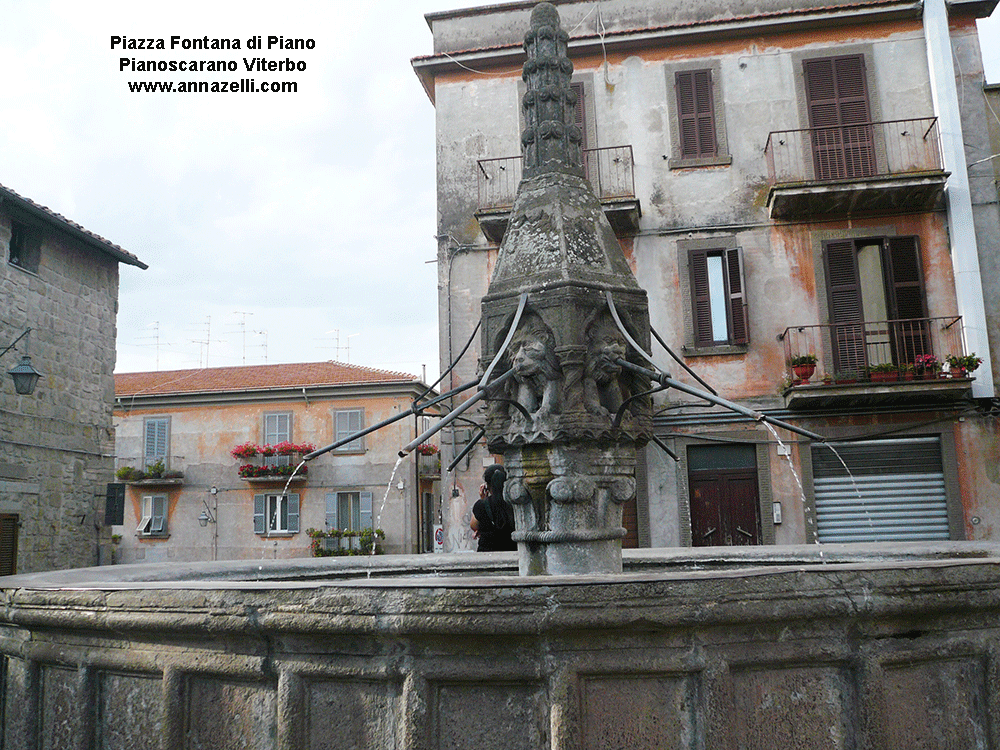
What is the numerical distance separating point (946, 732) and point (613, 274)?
9.67ft

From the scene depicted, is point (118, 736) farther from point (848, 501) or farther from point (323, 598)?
point (848, 501)

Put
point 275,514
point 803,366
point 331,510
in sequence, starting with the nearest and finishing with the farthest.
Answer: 1. point 803,366
2. point 331,510
3. point 275,514

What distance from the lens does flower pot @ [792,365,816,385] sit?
14555 mm

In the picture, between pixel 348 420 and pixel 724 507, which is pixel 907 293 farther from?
pixel 348 420

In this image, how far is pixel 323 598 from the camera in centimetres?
279

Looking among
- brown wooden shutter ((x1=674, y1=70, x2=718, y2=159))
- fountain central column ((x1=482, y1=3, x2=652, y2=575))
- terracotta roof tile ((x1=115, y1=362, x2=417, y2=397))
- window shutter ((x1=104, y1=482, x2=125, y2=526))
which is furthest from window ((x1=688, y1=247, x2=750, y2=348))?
terracotta roof tile ((x1=115, y1=362, x2=417, y2=397))

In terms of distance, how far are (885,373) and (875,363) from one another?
0.90 m

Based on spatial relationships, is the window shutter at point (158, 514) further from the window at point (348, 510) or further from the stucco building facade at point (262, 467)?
the window at point (348, 510)

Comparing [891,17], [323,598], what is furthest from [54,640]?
[891,17]

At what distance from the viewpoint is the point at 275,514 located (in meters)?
30.1

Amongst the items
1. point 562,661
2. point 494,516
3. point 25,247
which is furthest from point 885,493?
point 25,247

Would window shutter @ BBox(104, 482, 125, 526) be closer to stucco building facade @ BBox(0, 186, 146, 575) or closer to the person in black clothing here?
stucco building facade @ BBox(0, 186, 146, 575)

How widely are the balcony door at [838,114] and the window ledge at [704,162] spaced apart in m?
1.61

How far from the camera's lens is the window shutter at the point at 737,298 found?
1551cm
